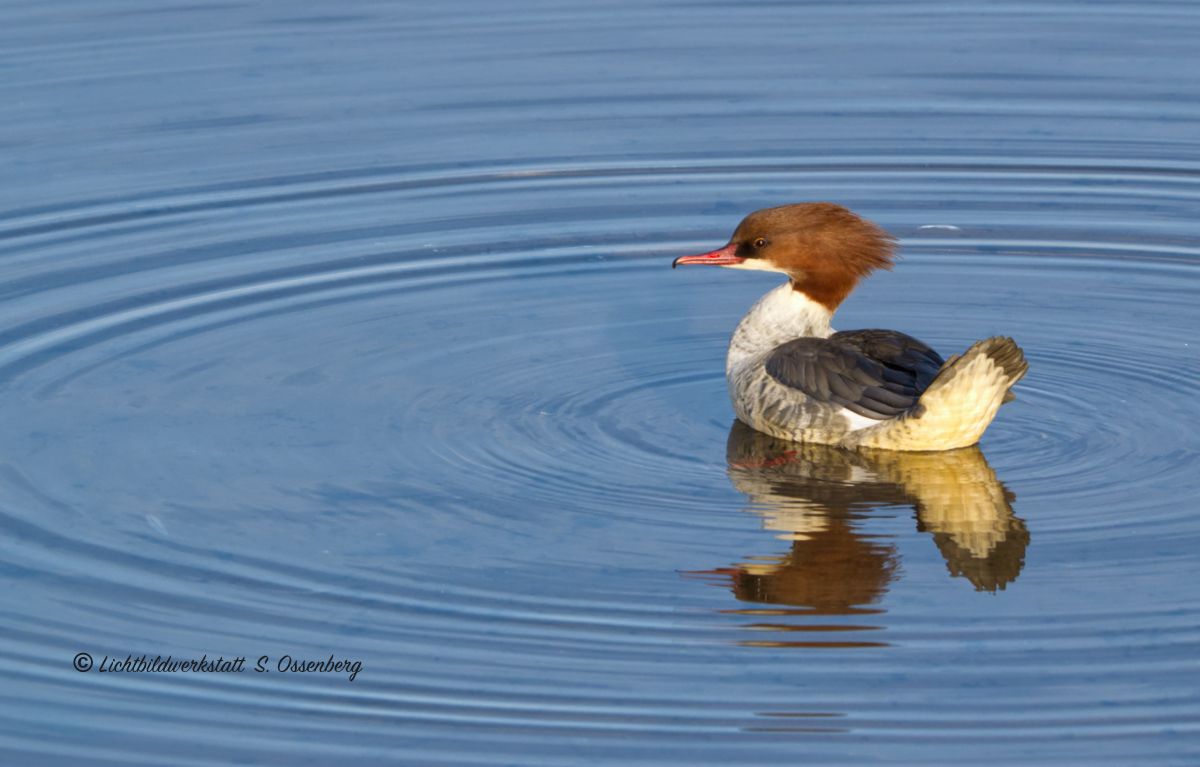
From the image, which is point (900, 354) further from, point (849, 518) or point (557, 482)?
point (557, 482)

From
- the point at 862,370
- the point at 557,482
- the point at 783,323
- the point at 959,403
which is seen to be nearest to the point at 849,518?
the point at 959,403

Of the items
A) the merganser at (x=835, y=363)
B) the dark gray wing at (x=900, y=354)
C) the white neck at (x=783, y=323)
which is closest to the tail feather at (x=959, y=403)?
the merganser at (x=835, y=363)

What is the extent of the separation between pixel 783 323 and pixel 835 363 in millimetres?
630

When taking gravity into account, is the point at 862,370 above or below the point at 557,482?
above

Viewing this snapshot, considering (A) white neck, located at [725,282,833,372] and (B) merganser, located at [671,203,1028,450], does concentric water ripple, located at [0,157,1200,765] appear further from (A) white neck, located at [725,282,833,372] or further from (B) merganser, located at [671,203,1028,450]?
(A) white neck, located at [725,282,833,372]

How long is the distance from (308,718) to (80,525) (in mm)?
1968

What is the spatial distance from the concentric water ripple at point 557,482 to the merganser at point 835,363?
29cm

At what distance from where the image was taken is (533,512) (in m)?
7.51

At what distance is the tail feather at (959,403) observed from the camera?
765 cm

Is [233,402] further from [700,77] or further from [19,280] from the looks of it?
[700,77]

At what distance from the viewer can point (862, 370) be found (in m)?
8.36

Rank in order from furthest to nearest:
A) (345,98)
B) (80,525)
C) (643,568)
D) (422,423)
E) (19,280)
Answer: (345,98) < (19,280) < (422,423) < (80,525) < (643,568)

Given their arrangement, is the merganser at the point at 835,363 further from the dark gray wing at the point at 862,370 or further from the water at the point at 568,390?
the water at the point at 568,390

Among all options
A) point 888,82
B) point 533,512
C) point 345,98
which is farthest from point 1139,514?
point 345,98
